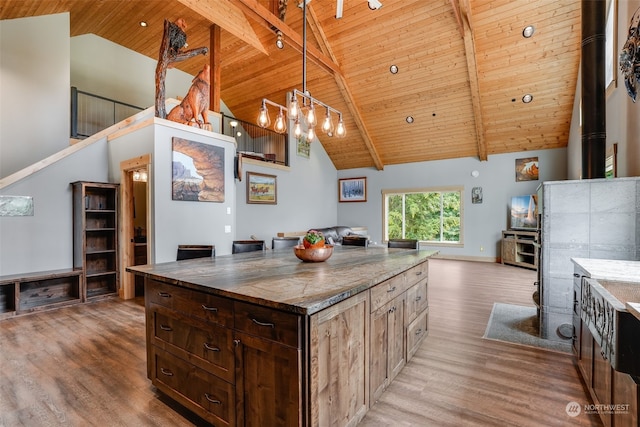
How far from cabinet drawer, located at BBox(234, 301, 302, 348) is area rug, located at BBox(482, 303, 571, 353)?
2.71 m

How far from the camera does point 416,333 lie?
275 cm

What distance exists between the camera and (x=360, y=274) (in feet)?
6.42

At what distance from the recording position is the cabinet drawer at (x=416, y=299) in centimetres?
251

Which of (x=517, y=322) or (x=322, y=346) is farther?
(x=517, y=322)

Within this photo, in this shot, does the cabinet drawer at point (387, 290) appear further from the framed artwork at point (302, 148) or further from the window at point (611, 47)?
the framed artwork at point (302, 148)

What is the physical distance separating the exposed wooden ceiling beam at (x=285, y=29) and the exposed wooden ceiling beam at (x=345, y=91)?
6.1 inches

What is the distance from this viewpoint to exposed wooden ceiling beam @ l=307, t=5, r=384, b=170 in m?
6.24

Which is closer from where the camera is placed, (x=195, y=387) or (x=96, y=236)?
(x=195, y=387)

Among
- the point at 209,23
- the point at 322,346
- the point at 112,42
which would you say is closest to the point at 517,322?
the point at 322,346

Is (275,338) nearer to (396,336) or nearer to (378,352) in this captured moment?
(378,352)

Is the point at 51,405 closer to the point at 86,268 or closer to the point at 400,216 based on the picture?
the point at 86,268

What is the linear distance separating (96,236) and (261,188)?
354 centimetres

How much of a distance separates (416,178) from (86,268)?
27.1ft

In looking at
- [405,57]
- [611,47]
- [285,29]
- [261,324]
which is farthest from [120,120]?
[611,47]
